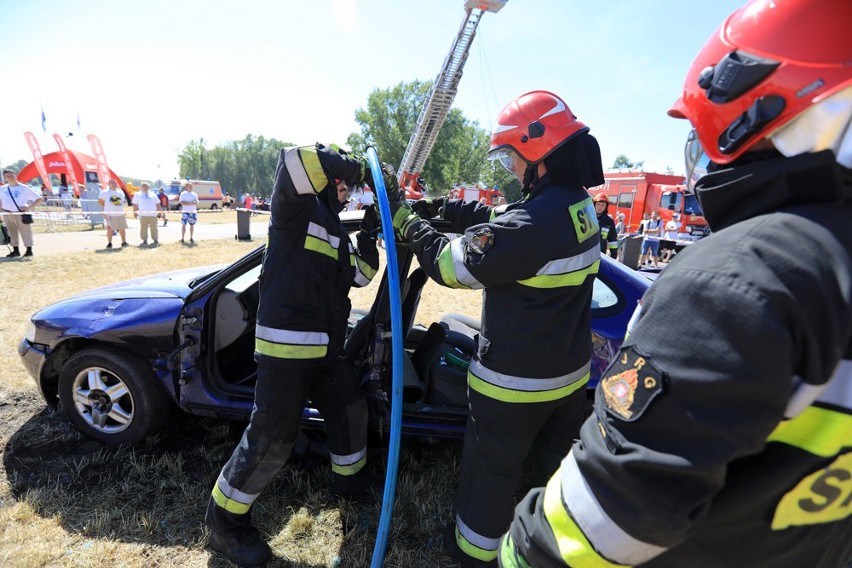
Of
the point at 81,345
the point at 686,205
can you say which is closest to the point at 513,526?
the point at 81,345

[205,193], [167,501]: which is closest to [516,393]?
[167,501]

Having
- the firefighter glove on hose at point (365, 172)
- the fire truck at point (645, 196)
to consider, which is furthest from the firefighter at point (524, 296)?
the fire truck at point (645, 196)

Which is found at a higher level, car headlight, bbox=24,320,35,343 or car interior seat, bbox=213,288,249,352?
car interior seat, bbox=213,288,249,352

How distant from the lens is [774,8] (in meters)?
0.84

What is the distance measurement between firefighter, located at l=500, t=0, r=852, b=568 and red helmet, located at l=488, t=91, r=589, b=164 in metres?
1.03

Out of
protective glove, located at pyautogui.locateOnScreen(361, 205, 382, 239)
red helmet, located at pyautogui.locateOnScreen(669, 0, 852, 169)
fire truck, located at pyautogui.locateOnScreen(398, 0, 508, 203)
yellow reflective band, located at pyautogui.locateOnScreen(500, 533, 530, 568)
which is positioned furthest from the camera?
fire truck, located at pyautogui.locateOnScreen(398, 0, 508, 203)

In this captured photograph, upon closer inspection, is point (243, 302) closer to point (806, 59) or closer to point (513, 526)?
point (513, 526)

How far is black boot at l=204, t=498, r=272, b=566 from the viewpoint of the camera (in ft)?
7.04

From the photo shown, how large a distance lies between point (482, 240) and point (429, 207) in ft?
3.24

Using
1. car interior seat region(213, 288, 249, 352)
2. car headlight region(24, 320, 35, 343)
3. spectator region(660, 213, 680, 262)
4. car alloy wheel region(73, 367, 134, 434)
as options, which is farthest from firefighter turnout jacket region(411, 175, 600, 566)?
spectator region(660, 213, 680, 262)

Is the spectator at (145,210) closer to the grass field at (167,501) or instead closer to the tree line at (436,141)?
the grass field at (167,501)

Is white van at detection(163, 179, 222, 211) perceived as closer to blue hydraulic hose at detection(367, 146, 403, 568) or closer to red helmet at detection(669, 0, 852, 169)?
blue hydraulic hose at detection(367, 146, 403, 568)

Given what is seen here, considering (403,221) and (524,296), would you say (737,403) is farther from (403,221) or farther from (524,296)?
(403,221)

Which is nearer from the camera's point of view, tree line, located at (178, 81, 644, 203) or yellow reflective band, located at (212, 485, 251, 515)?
yellow reflective band, located at (212, 485, 251, 515)
